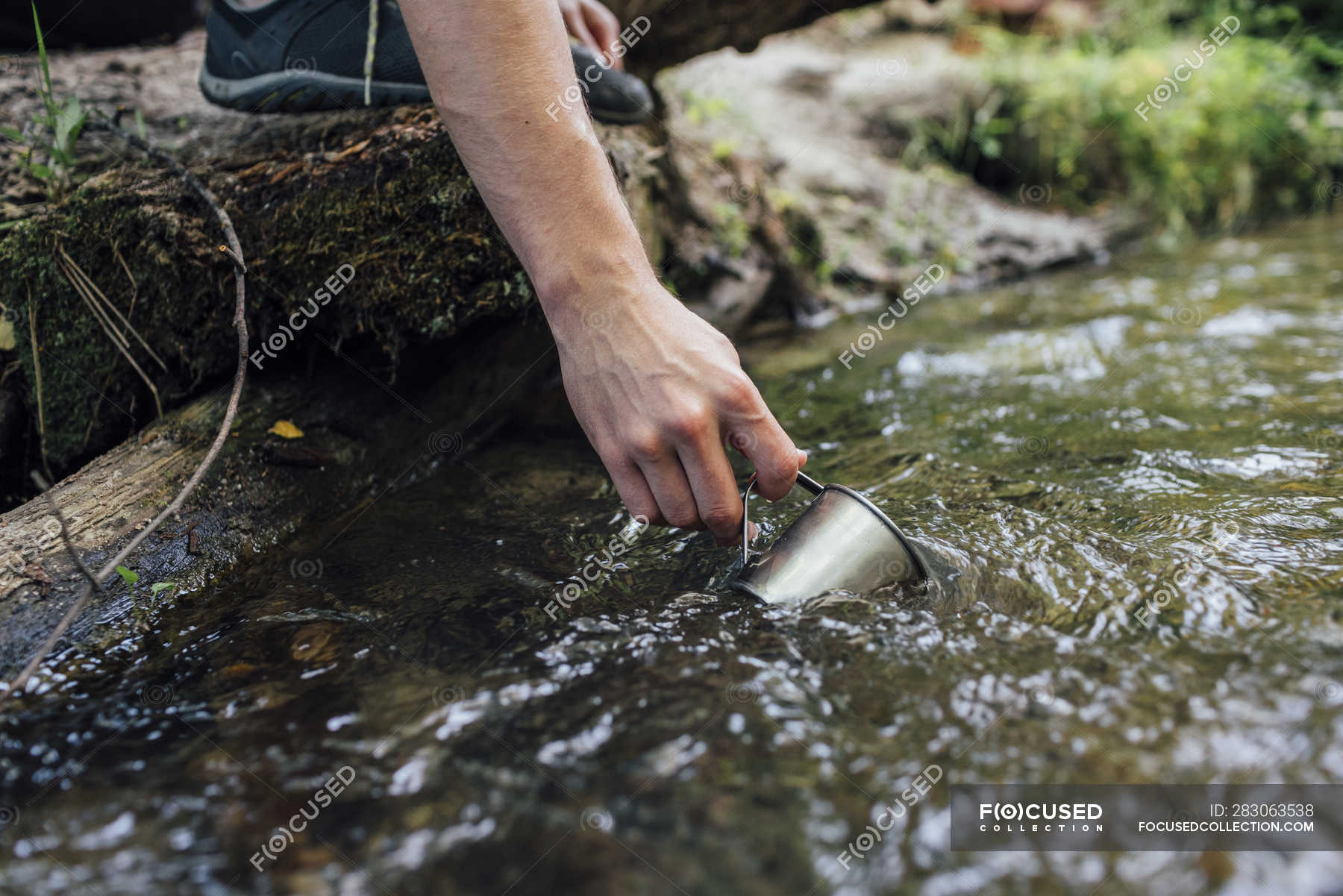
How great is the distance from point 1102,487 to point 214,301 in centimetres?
242

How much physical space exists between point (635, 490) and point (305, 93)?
1785mm

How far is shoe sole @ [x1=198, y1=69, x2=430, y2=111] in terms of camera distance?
247 cm

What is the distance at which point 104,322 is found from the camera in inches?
93.1

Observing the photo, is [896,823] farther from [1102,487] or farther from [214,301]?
[214,301]

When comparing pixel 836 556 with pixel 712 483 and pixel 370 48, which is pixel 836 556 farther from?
pixel 370 48

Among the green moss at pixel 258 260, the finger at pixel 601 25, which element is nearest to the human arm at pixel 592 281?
the green moss at pixel 258 260

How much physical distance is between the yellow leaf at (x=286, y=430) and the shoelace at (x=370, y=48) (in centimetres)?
96

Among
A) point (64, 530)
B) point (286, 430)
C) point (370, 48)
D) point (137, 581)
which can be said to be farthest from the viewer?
point (370, 48)

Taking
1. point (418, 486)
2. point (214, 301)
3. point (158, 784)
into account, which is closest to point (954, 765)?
point (158, 784)

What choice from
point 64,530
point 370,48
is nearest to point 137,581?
point 64,530

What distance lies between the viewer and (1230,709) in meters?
1.31

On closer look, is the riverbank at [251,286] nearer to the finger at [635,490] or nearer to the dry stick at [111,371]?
the dry stick at [111,371]

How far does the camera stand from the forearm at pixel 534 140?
1.47 m

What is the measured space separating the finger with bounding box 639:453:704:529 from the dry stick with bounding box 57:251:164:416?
161 centimetres
